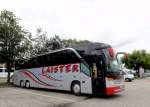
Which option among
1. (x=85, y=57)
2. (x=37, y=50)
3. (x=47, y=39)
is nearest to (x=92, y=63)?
(x=85, y=57)

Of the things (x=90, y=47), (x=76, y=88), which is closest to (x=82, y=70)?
(x=76, y=88)

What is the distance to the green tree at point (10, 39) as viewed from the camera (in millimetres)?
25234

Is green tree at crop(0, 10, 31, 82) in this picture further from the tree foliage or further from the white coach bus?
the tree foliage

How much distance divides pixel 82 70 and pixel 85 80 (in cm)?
69

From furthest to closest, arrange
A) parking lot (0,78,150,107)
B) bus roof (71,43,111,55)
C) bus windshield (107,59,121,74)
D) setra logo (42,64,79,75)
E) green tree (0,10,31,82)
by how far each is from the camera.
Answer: green tree (0,10,31,82) < setra logo (42,64,79,75) < bus roof (71,43,111,55) < bus windshield (107,59,121,74) < parking lot (0,78,150,107)

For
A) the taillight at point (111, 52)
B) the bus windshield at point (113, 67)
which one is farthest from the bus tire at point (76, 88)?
the taillight at point (111, 52)

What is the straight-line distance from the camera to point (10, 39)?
25.5m

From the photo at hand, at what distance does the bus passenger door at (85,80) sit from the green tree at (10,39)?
12458 millimetres

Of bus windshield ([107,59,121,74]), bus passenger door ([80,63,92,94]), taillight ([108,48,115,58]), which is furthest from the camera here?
bus passenger door ([80,63,92,94])

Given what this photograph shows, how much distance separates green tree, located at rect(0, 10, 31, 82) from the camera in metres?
25.2

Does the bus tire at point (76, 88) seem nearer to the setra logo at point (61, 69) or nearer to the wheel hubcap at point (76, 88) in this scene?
the wheel hubcap at point (76, 88)

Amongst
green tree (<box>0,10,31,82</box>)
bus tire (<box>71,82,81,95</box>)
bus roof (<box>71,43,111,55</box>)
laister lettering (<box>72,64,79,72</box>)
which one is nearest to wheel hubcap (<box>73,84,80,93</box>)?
bus tire (<box>71,82,81,95</box>)

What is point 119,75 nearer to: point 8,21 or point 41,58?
point 41,58

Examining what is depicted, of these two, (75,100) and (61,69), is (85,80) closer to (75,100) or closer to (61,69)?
(75,100)
